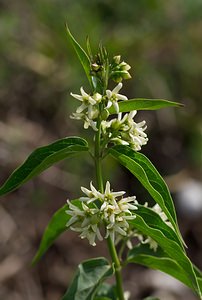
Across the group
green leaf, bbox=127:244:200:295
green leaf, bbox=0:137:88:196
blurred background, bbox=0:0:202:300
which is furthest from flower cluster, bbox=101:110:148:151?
blurred background, bbox=0:0:202:300

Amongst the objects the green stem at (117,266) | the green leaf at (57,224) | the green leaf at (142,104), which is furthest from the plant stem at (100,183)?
the green leaf at (57,224)

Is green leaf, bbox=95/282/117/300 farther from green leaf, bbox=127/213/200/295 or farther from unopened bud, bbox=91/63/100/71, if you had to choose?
unopened bud, bbox=91/63/100/71

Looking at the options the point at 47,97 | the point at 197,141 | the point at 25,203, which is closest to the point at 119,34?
the point at 47,97

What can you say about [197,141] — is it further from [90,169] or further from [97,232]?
[97,232]

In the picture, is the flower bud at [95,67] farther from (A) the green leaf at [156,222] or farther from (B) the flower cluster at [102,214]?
(A) the green leaf at [156,222]

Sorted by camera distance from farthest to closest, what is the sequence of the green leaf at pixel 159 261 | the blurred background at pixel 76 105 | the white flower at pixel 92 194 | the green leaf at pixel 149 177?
the blurred background at pixel 76 105, the green leaf at pixel 159 261, the white flower at pixel 92 194, the green leaf at pixel 149 177

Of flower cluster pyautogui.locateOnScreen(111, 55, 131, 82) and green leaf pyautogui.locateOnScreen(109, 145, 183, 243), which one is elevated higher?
flower cluster pyautogui.locateOnScreen(111, 55, 131, 82)
